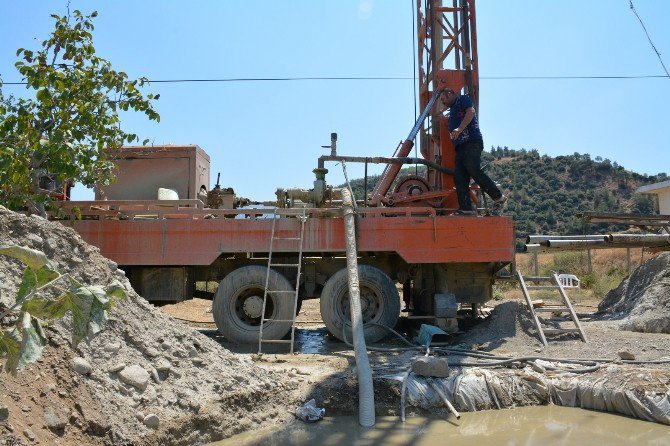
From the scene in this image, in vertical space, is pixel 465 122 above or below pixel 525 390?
above

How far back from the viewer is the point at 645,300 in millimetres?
10070

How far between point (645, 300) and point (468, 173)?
A: 12.9ft

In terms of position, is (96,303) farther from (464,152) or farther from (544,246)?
(544,246)

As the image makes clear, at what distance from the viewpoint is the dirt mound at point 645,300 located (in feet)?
30.5

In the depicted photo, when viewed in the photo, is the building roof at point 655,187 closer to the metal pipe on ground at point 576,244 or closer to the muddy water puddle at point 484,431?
the metal pipe on ground at point 576,244

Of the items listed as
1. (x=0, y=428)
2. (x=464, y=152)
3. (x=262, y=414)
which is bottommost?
(x=262, y=414)

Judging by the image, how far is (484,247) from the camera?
876cm

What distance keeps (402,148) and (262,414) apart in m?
5.85

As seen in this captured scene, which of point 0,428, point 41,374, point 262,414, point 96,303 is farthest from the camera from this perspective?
point 262,414

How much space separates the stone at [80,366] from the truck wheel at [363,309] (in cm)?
430

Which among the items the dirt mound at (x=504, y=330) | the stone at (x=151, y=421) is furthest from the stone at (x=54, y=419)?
the dirt mound at (x=504, y=330)

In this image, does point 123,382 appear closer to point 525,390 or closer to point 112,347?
point 112,347

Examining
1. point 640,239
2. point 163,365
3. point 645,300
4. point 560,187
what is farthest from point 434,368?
point 560,187


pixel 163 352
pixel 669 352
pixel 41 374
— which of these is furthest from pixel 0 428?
pixel 669 352
